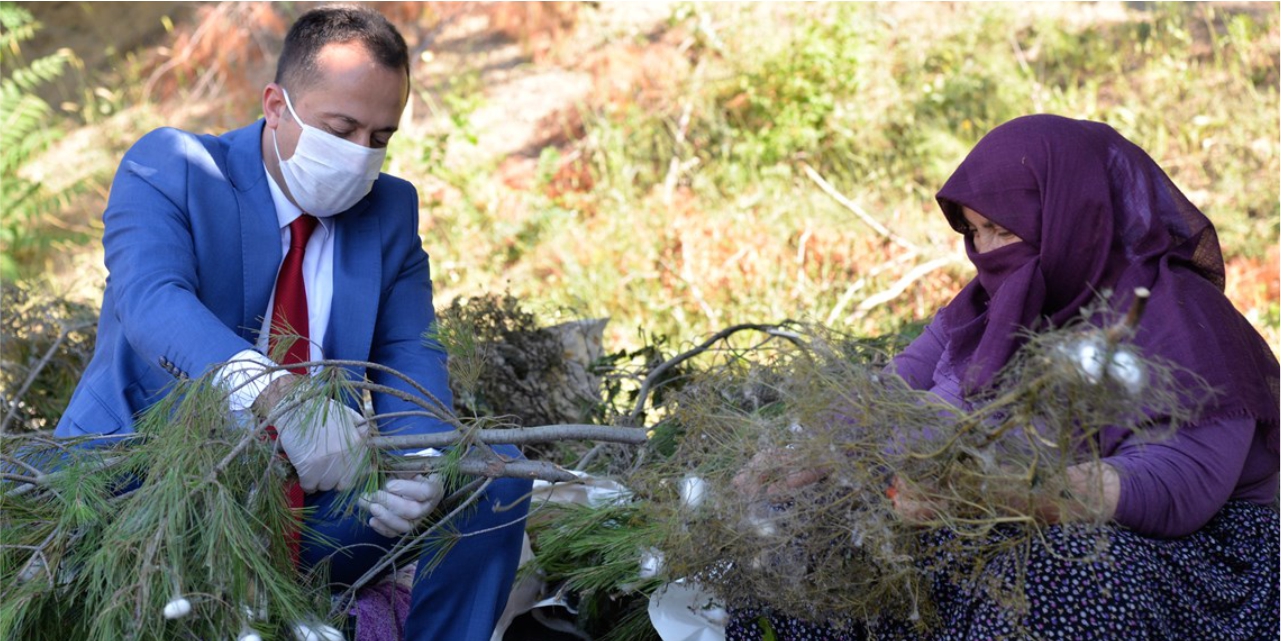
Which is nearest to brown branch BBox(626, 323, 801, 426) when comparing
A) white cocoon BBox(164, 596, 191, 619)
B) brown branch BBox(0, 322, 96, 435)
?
white cocoon BBox(164, 596, 191, 619)

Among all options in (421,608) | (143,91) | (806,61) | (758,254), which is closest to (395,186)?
(421,608)

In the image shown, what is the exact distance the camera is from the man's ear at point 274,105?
2521mm

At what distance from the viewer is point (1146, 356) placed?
6.45 feet

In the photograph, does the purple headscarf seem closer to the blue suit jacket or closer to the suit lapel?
the blue suit jacket

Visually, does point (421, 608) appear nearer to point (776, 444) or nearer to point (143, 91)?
point (776, 444)

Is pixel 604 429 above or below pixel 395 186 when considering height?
below

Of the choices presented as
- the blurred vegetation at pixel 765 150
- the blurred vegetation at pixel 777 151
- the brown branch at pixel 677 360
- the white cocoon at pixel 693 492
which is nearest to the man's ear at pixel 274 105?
the brown branch at pixel 677 360

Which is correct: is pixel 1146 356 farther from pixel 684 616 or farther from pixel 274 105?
pixel 274 105

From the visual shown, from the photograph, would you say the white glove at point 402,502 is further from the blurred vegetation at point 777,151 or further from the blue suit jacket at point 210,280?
the blurred vegetation at point 777,151

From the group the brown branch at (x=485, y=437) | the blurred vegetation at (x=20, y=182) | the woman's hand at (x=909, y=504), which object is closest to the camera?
the woman's hand at (x=909, y=504)

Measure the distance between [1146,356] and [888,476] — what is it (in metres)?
0.54

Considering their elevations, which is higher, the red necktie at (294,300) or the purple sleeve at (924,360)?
the red necktie at (294,300)

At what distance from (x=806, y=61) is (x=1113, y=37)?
1640mm

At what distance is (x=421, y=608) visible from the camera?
2330 mm
